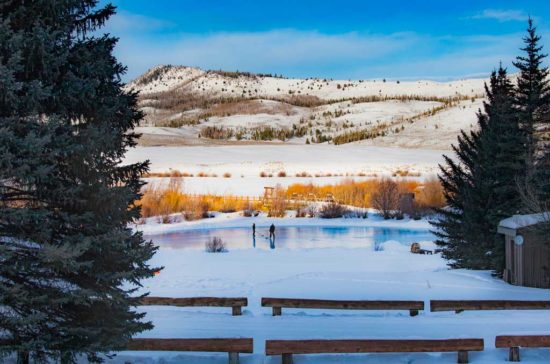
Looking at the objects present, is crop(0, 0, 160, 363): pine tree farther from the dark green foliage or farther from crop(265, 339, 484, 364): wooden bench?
the dark green foliage

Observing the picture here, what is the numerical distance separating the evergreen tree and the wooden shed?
4.77ft

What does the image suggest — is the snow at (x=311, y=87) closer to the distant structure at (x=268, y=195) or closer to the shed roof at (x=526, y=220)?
the distant structure at (x=268, y=195)

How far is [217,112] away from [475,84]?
59.4 meters

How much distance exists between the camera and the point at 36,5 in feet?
23.1

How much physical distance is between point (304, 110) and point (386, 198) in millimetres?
94638

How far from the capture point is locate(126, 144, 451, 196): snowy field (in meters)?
53.0

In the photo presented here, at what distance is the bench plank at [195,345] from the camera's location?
878 centimetres

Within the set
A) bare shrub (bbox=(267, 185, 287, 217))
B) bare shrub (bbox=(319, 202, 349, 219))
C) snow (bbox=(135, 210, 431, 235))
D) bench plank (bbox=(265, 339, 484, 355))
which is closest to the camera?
bench plank (bbox=(265, 339, 484, 355))

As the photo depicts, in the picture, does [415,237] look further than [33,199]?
Yes

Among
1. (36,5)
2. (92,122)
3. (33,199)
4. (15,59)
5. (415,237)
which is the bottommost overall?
(415,237)

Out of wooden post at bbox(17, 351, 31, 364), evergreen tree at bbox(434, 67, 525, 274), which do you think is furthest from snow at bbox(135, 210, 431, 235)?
wooden post at bbox(17, 351, 31, 364)

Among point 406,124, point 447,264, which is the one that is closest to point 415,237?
point 447,264

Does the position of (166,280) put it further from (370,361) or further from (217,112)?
(217,112)

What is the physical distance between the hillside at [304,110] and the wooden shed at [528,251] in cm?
6107
